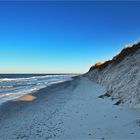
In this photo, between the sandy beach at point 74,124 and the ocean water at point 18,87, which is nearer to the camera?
the sandy beach at point 74,124

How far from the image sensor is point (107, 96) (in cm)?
1510

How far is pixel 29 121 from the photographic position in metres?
10.1

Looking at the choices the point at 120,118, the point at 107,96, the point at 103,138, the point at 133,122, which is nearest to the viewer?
the point at 103,138

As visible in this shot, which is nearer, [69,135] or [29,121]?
[69,135]

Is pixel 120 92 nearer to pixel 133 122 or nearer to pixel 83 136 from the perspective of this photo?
pixel 133 122

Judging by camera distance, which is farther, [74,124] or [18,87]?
[18,87]

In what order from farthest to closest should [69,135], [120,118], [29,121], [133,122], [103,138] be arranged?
[29,121] → [120,118] → [133,122] → [69,135] → [103,138]

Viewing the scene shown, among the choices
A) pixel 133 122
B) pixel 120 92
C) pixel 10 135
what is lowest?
pixel 10 135

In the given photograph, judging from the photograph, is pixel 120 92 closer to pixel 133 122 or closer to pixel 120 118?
pixel 120 118

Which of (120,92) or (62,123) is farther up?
(120,92)

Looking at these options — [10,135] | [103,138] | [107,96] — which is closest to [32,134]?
[10,135]

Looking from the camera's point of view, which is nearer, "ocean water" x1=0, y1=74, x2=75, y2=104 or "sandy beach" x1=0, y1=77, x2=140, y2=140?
"sandy beach" x1=0, y1=77, x2=140, y2=140

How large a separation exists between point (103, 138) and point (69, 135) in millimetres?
1434

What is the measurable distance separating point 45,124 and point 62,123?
87 centimetres
